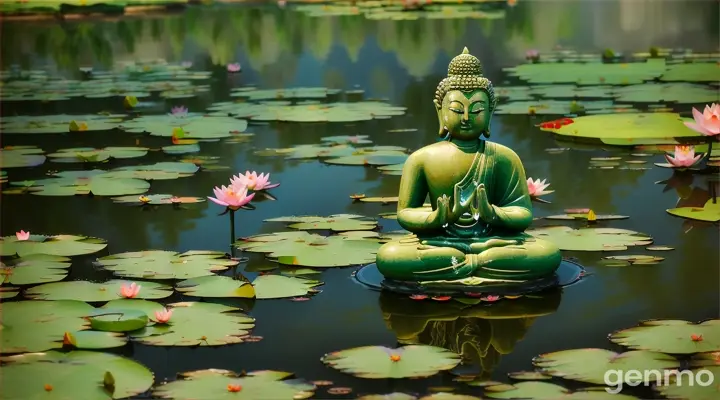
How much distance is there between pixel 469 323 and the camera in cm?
533

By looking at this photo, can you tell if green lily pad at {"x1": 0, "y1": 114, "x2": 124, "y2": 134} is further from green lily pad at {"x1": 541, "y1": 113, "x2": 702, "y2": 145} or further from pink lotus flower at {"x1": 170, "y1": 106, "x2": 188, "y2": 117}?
green lily pad at {"x1": 541, "y1": 113, "x2": 702, "y2": 145}

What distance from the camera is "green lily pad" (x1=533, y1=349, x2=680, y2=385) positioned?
4582 mm

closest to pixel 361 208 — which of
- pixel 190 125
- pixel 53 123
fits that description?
pixel 190 125

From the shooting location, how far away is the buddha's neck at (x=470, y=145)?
5.98 metres

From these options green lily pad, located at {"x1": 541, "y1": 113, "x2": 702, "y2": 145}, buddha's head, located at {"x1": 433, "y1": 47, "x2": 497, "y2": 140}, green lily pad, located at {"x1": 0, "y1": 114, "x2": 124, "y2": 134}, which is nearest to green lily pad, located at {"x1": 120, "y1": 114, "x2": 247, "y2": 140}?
green lily pad, located at {"x1": 0, "y1": 114, "x2": 124, "y2": 134}

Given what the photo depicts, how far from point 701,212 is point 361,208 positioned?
1.86m

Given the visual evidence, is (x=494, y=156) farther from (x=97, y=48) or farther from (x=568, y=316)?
(x=97, y=48)

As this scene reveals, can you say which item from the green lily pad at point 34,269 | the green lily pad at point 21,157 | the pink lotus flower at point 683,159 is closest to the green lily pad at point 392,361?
the green lily pad at point 34,269

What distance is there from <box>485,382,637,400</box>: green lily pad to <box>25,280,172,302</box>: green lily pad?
179cm

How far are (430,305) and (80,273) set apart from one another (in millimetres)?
1682

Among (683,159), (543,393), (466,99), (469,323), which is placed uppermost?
(466,99)

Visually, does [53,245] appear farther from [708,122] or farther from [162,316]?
[708,122]

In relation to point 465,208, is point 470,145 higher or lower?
higher

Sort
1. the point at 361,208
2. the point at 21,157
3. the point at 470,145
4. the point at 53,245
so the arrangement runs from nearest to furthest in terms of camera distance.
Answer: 1. the point at 470,145
2. the point at 53,245
3. the point at 361,208
4. the point at 21,157
